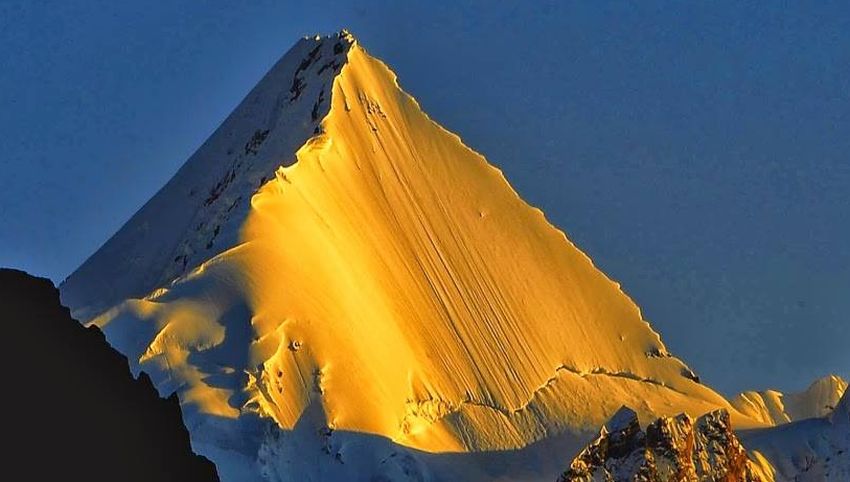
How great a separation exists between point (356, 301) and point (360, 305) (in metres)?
0.36

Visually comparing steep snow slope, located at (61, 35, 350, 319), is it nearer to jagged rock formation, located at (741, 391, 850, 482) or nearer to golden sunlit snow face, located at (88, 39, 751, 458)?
golden sunlit snow face, located at (88, 39, 751, 458)

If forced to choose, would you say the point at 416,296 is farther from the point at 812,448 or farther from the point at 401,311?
the point at 812,448

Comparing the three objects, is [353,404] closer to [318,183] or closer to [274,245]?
[274,245]

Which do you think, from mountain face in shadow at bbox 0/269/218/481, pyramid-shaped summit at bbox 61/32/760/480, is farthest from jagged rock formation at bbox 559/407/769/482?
mountain face in shadow at bbox 0/269/218/481

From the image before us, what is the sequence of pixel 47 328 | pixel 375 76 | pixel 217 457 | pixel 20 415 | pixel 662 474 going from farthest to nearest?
pixel 375 76
pixel 217 457
pixel 662 474
pixel 47 328
pixel 20 415

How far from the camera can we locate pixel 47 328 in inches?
2061

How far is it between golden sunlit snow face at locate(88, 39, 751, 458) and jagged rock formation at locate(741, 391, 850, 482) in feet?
34.4

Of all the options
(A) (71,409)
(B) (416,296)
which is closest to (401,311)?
(B) (416,296)

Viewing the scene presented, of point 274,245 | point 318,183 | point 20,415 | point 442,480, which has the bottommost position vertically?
point 20,415

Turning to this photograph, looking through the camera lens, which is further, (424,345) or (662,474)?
(424,345)

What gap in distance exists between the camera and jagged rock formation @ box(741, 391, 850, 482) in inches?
4274

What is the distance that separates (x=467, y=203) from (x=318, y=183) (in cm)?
1165

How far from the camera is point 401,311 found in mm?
116938

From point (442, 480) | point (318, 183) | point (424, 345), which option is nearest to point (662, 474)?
point (442, 480)
